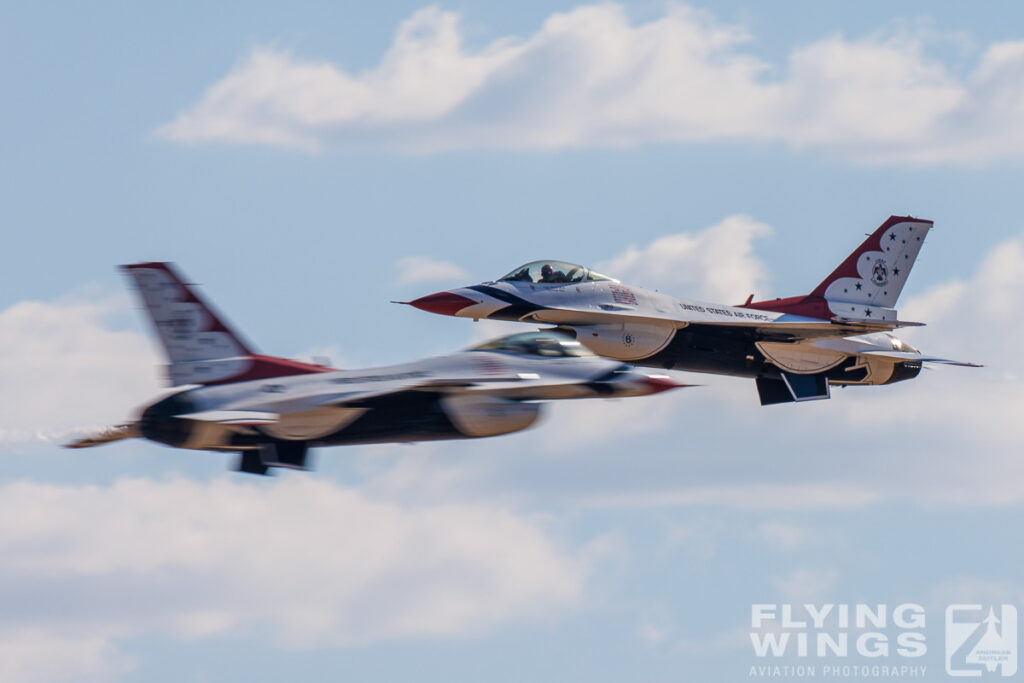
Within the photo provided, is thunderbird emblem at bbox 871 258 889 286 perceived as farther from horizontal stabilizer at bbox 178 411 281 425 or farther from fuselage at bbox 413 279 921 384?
horizontal stabilizer at bbox 178 411 281 425

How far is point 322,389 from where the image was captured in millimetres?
39406

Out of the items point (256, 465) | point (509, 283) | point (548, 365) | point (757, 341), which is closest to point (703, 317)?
point (757, 341)

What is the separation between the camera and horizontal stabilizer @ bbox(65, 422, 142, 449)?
3988 cm

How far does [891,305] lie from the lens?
5553cm

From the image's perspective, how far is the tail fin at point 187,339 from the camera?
131 feet

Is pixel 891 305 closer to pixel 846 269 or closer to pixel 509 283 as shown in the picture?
pixel 846 269

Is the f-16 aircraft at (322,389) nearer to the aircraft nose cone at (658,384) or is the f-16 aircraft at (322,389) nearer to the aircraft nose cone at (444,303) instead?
the aircraft nose cone at (658,384)

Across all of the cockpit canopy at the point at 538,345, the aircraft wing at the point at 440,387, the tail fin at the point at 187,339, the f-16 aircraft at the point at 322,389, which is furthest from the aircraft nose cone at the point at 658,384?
the tail fin at the point at 187,339

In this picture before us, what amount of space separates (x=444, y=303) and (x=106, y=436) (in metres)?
11.9

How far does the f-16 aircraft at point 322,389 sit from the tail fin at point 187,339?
2 centimetres

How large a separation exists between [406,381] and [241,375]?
11.8 feet

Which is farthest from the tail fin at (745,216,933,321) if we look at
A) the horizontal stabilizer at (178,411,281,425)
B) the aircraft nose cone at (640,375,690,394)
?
the horizontal stabilizer at (178,411,281,425)

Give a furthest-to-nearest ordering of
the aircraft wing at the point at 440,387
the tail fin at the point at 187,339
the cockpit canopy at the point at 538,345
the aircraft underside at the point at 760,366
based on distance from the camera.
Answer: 1. the aircraft underside at the point at 760,366
2. the cockpit canopy at the point at 538,345
3. the tail fin at the point at 187,339
4. the aircraft wing at the point at 440,387

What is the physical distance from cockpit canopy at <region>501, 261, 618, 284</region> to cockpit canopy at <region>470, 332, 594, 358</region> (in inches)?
336
